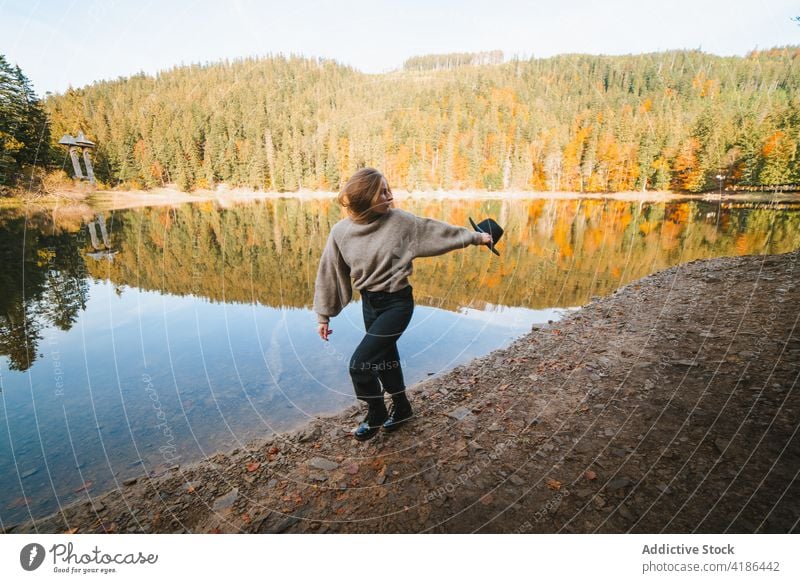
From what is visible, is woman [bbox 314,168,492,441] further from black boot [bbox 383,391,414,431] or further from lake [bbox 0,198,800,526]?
lake [bbox 0,198,800,526]

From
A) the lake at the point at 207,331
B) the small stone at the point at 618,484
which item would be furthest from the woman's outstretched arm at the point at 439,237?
the small stone at the point at 618,484

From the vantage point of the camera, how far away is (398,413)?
414 cm

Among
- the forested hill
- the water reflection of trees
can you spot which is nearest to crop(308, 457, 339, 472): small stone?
the forested hill

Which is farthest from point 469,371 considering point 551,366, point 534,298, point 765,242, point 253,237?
point 765,242

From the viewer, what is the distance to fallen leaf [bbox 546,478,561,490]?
112 inches

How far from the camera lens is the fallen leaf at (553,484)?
2.84m

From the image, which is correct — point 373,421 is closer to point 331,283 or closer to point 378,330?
point 378,330

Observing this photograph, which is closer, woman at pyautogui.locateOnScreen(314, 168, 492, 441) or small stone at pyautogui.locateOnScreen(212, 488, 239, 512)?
woman at pyautogui.locateOnScreen(314, 168, 492, 441)

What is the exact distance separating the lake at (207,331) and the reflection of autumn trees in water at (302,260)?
80 mm

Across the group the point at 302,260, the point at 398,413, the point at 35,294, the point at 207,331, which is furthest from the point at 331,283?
the point at 35,294

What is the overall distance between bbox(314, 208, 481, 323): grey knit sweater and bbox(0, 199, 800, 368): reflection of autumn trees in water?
146cm

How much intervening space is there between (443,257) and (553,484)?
806 centimetres

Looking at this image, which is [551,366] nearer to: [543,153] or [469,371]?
[469,371]

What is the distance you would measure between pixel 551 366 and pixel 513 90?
450 centimetres
